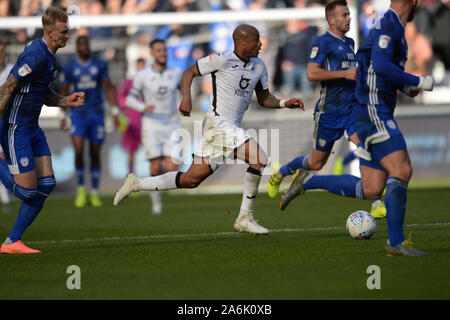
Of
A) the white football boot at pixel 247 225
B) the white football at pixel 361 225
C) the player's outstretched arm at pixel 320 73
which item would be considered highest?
the player's outstretched arm at pixel 320 73

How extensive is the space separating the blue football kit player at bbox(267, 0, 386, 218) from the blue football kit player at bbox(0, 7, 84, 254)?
3133 mm

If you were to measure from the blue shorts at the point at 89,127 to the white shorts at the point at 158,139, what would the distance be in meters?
1.65

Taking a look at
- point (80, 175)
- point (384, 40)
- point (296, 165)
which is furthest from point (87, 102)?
point (384, 40)

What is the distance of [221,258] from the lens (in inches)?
306

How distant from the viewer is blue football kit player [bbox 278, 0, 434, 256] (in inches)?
281

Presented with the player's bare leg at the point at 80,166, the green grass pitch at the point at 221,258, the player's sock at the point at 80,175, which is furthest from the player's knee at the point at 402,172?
the player's sock at the point at 80,175

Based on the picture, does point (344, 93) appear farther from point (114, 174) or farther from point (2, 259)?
point (114, 174)

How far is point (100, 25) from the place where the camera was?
1748 cm

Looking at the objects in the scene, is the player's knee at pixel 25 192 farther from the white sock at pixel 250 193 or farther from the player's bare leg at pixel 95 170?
the player's bare leg at pixel 95 170

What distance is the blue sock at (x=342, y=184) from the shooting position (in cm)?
925

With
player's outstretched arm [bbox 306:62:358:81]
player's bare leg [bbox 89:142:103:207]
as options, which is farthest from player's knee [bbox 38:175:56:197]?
A: player's bare leg [bbox 89:142:103:207]

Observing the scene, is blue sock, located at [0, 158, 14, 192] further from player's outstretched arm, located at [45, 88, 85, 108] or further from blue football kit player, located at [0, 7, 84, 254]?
player's outstretched arm, located at [45, 88, 85, 108]

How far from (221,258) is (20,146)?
2.16 m
